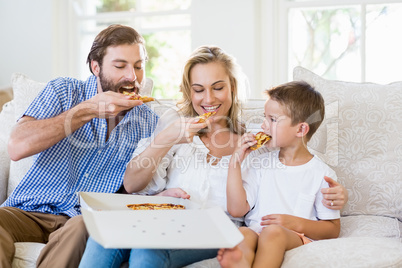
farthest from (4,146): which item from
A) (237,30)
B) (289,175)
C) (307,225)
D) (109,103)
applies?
(237,30)

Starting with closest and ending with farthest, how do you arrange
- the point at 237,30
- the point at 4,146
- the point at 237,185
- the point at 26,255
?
1. the point at 26,255
2. the point at 237,185
3. the point at 4,146
4. the point at 237,30

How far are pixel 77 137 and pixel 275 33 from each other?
208 centimetres

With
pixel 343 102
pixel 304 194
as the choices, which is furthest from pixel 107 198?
pixel 343 102

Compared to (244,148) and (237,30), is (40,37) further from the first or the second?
(244,148)

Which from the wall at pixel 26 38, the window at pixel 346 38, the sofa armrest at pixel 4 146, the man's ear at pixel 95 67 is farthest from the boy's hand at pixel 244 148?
the wall at pixel 26 38

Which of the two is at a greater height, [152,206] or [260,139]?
[260,139]

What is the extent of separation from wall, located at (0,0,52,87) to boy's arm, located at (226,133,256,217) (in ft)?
8.81

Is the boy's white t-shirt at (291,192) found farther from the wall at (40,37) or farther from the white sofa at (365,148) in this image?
the wall at (40,37)

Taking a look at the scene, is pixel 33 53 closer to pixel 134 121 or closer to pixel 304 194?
pixel 134 121

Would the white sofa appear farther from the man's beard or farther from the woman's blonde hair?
the man's beard

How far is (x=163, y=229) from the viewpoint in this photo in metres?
1.48

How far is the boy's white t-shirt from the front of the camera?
200 cm

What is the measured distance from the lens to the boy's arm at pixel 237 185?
1.98 metres

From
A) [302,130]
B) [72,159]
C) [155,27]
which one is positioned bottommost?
[72,159]
